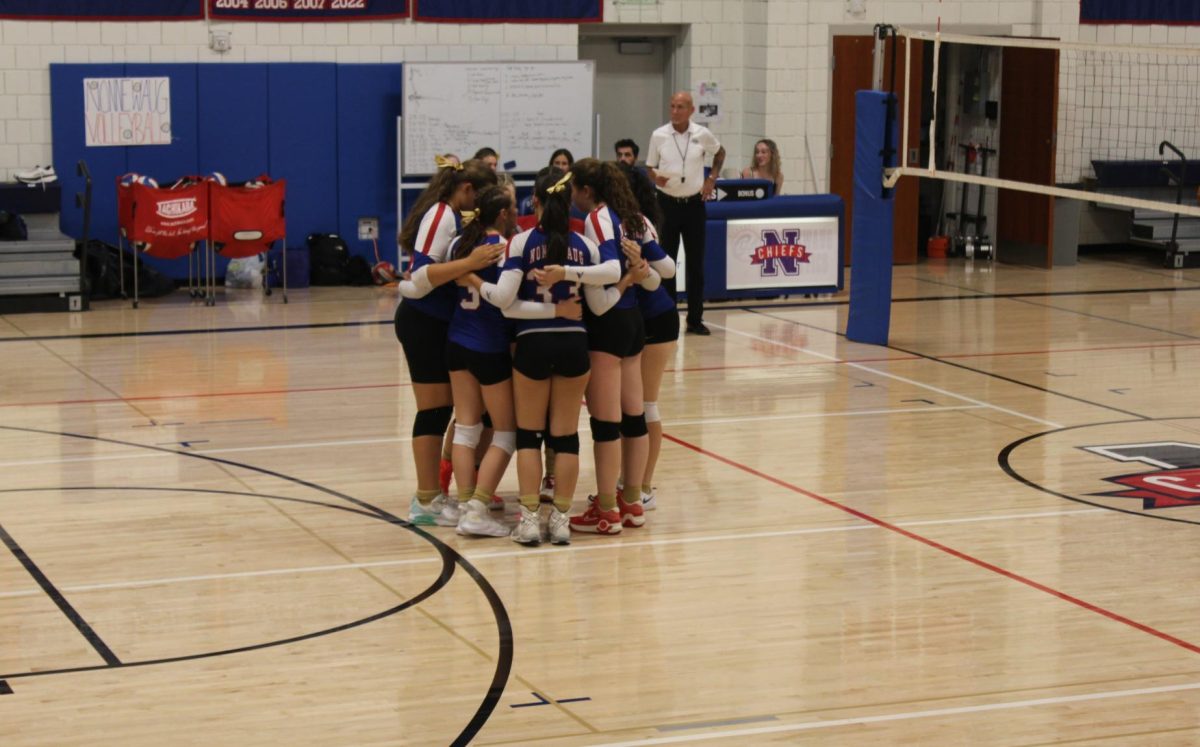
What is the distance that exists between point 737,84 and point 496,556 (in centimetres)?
1188

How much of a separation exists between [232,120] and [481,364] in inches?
395

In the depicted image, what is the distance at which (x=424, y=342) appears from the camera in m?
7.94

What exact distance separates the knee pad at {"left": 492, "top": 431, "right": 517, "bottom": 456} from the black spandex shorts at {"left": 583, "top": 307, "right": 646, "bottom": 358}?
547 mm

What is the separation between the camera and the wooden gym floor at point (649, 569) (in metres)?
5.89

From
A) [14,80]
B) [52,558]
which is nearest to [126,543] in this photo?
[52,558]

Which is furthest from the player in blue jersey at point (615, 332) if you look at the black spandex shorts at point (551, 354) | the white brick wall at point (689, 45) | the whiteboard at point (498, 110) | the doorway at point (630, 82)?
the doorway at point (630, 82)

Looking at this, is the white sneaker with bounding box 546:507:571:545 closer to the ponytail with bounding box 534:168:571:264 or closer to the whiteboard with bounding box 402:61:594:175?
the ponytail with bounding box 534:168:571:264

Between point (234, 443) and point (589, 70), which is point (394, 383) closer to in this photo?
point (234, 443)

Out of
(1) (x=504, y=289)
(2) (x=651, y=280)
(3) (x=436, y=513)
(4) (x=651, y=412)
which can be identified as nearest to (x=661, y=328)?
(2) (x=651, y=280)

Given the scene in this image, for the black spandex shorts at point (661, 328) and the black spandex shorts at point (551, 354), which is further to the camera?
the black spandex shorts at point (661, 328)

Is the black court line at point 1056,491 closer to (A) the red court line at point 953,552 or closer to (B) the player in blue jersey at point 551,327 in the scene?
(A) the red court line at point 953,552

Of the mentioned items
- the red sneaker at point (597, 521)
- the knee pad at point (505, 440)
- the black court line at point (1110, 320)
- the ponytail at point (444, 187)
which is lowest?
the red sneaker at point (597, 521)

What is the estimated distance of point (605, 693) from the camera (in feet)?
19.9

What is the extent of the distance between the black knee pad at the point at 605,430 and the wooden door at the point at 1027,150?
12.4 metres
